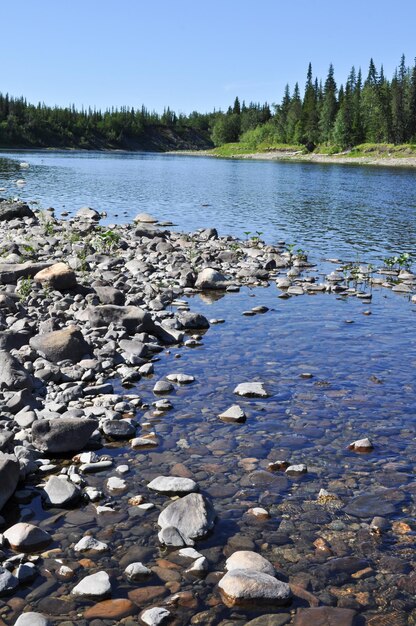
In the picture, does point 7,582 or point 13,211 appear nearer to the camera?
point 7,582

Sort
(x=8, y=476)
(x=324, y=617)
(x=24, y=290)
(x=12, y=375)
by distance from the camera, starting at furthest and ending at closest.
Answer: (x=24, y=290), (x=12, y=375), (x=8, y=476), (x=324, y=617)

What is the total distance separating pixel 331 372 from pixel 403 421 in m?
2.74

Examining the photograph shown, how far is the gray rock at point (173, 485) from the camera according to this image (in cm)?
880

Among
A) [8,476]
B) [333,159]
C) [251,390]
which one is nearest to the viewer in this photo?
[8,476]

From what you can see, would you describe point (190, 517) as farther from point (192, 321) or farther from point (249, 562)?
point (192, 321)

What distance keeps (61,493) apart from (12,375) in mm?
4094

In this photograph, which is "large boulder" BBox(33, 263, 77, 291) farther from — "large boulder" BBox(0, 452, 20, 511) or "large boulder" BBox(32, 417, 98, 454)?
"large boulder" BBox(0, 452, 20, 511)

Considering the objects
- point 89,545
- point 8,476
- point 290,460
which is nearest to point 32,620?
point 89,545

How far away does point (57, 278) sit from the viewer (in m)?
19.4

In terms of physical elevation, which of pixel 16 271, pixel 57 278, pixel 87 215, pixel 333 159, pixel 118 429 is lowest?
pixel 118 429

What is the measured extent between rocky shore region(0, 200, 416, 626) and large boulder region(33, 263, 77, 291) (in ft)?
0.13

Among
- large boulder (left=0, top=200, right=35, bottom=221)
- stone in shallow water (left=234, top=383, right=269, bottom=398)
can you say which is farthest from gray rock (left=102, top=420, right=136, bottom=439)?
large boulder (left=0, top=200, right=35, bottom=221)

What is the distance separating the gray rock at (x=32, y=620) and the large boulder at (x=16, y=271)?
1482 cm

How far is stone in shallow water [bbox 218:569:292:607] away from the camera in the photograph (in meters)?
6.68
